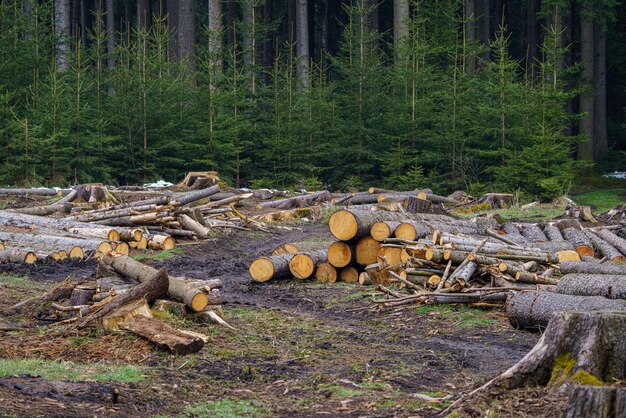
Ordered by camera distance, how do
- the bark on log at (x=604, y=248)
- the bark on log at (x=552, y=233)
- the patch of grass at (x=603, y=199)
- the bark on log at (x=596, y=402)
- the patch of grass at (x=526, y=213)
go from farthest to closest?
the patch of grass at (x=603, y=199) < the patch of grass at (x=526, y=213) < the bark on log at (x=552, y=233) < the bark on log at (x=604, y=248) < the bark on log at (x=596, y=402)

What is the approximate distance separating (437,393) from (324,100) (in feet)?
82.5

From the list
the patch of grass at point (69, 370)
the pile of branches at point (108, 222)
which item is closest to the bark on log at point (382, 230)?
the pile of branches at point (108, 222)

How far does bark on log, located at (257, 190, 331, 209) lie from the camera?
24266mm

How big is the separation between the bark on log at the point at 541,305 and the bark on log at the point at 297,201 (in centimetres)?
1390

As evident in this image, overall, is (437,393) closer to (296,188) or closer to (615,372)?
(615,372)

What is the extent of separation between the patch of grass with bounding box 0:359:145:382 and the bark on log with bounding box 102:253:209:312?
6.81 ft

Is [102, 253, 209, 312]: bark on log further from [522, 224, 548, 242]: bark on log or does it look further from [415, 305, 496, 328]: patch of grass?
[522, 224, 548, 242]: bark on log

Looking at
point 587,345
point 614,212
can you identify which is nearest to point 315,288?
point 587,345

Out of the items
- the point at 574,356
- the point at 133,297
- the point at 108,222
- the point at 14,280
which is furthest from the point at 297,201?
the point at 574,356

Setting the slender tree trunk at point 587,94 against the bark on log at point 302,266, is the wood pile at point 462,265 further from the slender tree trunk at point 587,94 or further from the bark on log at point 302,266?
the slender tree trunk at point 587,94

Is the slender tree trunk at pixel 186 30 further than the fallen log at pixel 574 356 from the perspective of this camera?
Yes

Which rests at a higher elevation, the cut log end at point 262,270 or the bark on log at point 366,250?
the bark on log at point 366,250

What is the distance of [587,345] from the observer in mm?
6324

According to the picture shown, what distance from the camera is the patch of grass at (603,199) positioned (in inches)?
1069
